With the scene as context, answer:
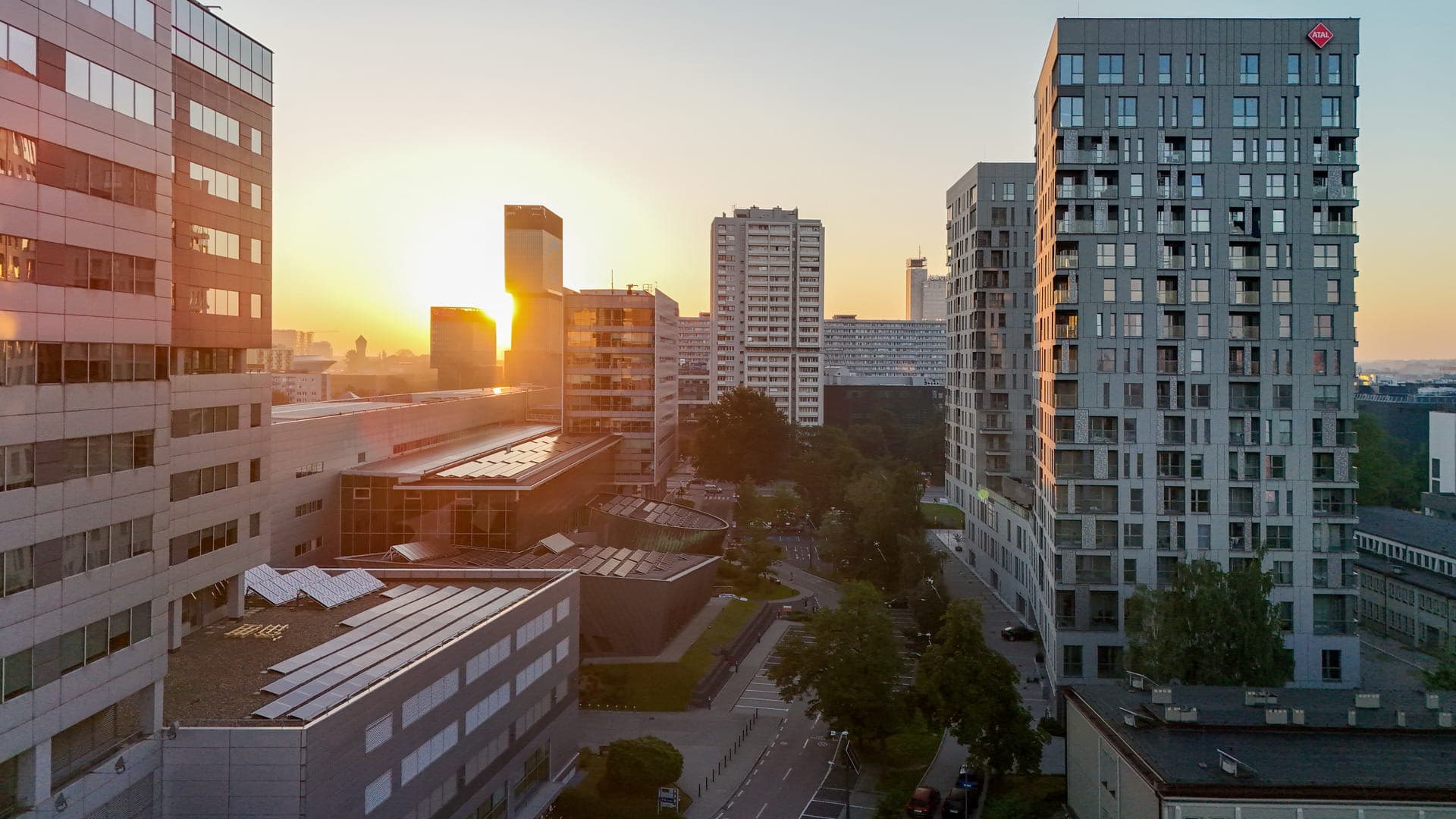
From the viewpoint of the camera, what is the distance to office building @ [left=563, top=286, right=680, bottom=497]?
100188mm

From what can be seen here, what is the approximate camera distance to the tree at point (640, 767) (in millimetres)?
43656

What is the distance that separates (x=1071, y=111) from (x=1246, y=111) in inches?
410

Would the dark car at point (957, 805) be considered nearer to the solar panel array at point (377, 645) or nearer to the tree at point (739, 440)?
the solar panel array at point (377, 645)

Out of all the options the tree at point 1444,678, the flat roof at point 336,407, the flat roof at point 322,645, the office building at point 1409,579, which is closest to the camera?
the flat roof at point 322,645

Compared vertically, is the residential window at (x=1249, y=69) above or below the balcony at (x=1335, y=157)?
above

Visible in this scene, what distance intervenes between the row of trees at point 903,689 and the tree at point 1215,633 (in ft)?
25.2

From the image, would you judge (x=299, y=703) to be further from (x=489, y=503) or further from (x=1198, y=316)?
(x=1198, y=316)

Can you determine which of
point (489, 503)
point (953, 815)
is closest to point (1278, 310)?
point (953, 815)

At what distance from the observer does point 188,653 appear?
35531mm

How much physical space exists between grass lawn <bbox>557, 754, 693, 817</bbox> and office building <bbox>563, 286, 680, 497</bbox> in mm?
56539

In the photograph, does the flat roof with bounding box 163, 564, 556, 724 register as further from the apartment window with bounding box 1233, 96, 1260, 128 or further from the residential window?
the residential window

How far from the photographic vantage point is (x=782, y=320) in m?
191

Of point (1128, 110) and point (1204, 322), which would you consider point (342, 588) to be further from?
point (1128, 110)

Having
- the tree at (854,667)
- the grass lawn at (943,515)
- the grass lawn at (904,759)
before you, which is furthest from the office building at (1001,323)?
the tree at (854,667)
